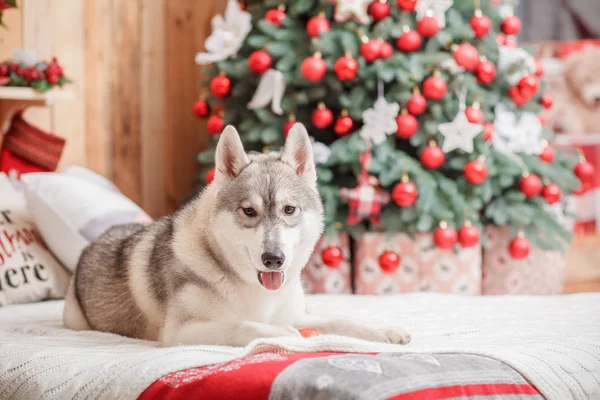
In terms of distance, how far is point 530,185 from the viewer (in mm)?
3658

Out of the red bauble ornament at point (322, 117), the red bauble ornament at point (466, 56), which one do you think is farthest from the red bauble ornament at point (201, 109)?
the red bauble ornament at point (466, 56)

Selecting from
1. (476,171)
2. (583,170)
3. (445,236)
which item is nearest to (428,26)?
(476,171)

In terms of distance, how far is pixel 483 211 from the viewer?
4012 millimetres

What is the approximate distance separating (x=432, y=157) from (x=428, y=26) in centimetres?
66

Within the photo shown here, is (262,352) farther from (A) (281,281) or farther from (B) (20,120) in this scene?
(B) (20,120)

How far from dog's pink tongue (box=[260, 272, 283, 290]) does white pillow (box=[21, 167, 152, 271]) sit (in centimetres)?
126

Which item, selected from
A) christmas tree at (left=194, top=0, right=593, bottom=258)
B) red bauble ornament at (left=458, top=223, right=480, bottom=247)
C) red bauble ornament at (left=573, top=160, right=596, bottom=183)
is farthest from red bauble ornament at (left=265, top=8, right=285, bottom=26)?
red bauble ornament at (left=573, top=160, right=596, bottom=183)

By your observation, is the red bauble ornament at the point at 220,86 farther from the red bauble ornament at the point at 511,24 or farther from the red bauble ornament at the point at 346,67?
the red bauble ornament at the point at 511,24

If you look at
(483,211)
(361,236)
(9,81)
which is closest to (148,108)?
(9,81)

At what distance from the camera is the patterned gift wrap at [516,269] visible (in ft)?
12.8

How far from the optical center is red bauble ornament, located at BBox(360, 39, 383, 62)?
3.53m

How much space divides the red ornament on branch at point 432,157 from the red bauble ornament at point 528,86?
62 cm

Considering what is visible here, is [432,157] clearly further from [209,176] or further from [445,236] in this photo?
[209,176]

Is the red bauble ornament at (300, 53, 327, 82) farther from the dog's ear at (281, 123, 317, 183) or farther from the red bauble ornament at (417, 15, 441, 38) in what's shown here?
the dog's ear at (281, 123, 317, 183)
